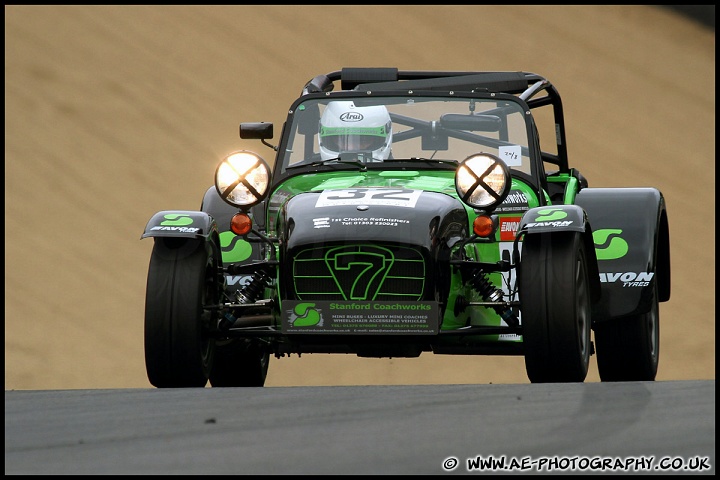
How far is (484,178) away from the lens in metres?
8.91

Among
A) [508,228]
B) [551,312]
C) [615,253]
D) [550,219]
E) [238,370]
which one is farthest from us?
[238,370]

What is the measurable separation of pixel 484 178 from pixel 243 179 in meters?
1.36

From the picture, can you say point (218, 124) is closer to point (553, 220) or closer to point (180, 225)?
point (180, 225)

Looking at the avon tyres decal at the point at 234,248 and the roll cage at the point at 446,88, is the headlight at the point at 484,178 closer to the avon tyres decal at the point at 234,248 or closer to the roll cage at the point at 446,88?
the roll cage at the point at 446,88

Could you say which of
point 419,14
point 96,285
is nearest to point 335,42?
point 419,14

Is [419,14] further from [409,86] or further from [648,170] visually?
[409,86]

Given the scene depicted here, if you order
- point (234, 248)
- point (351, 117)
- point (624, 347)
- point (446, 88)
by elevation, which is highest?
point (446, 88)

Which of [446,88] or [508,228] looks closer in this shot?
[508,228]

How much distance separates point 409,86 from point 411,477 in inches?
236

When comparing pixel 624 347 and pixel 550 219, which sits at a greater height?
pixel 550 219

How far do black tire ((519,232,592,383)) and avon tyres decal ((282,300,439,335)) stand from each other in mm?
495

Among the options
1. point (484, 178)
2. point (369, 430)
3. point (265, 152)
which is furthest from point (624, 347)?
point (265, 152)

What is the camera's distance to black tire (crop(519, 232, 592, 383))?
330 inches

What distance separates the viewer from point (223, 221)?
407 inches
